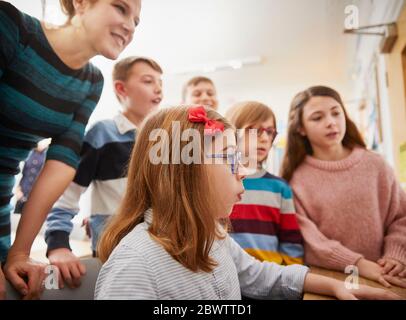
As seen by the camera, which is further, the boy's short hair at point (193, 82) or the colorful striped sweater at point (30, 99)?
the boy's short hair at point (193, 82)

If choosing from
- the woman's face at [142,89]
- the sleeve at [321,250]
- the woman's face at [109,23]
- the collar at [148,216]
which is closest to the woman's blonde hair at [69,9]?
the woman's face at [109,23]

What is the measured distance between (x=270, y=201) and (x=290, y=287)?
0.18 meters

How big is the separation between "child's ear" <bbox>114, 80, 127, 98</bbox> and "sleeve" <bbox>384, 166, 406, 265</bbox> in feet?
1.83

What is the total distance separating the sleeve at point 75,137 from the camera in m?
0.49

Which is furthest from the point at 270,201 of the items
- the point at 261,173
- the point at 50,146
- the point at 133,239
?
the point at 50,146

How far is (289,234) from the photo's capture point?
1.97 ft

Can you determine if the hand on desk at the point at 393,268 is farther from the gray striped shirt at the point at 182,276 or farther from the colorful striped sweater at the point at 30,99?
the colorful striped sweater at the point at 30,99

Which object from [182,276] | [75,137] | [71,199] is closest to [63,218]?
[71,199]

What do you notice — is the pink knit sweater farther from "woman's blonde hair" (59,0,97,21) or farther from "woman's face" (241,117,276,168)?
"woman's blonde hair" (59,0,97,21)

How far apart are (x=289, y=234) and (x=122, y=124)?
419mm

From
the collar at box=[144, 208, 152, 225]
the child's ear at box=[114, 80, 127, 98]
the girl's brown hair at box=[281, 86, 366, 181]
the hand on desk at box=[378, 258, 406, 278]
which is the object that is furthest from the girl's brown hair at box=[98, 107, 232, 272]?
the hand on desk at box=[378, 258, 406, 278]

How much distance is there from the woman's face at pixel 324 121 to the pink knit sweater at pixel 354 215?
0.06 metres

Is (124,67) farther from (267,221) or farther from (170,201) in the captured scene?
(267,221)

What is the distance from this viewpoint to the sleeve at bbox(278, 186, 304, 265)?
60cm
